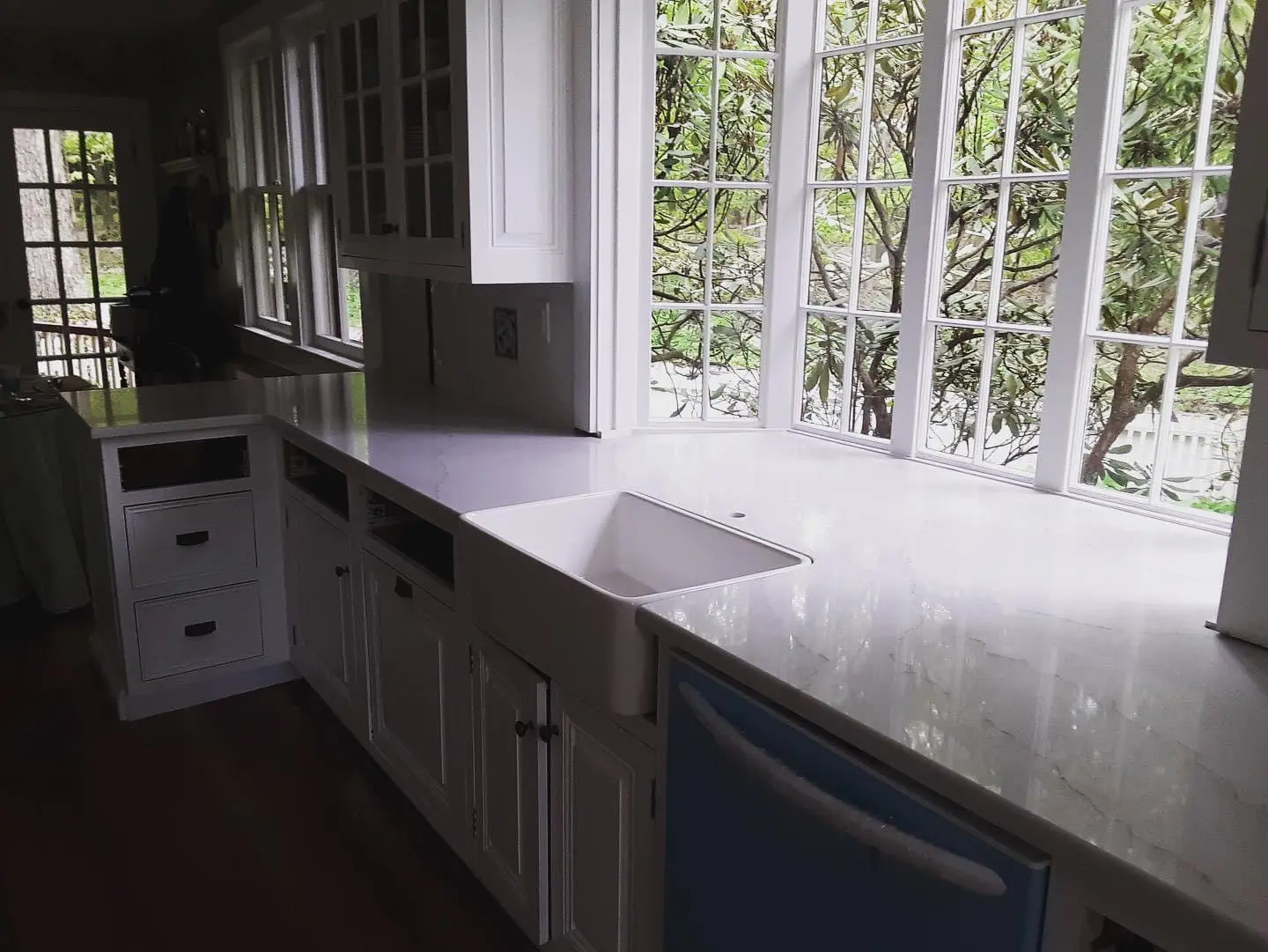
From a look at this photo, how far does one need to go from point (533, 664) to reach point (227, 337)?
4426 millimetres

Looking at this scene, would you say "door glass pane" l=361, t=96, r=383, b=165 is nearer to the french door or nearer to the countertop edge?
the countertop edge

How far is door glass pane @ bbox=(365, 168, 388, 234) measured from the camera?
2850 millimetres

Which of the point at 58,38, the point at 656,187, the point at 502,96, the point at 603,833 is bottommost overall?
the point at 603,833

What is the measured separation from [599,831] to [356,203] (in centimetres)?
213

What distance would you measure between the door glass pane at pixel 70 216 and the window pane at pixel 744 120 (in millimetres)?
4999

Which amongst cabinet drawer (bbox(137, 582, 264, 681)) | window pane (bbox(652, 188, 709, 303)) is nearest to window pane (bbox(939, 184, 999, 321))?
window pane (bbox(652, 188, 709, 303))

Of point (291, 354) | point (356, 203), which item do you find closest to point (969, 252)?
point (356, 203)

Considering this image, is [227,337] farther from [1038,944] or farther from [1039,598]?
[1038,944]

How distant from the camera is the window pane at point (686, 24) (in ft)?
8.29

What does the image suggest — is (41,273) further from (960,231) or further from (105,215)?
(960,231)

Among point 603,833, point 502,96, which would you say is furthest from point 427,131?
point 603,833

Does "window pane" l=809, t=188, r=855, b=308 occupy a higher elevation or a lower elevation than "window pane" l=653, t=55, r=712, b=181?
lower

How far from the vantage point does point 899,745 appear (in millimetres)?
1052

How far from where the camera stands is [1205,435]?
6.07 ft
